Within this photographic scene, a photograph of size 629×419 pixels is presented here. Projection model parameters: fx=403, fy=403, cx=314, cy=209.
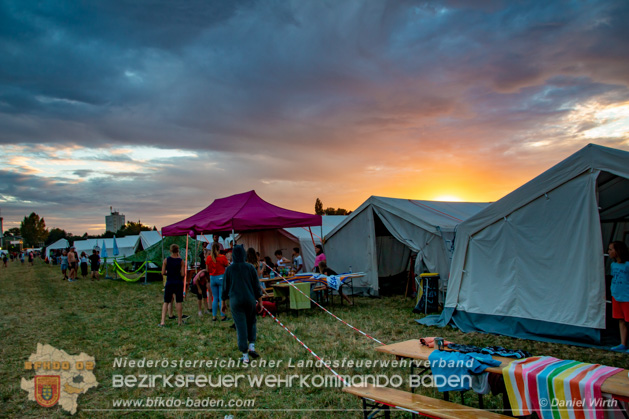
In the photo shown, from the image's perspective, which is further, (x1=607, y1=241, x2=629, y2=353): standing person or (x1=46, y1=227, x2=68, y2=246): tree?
(x1=46, y1=227, x2=68, y2=246): tree

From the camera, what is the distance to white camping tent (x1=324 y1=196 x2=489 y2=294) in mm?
10227

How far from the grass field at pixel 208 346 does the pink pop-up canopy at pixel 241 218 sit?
2.18 m

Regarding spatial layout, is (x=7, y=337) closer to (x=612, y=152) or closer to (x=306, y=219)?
(x=306, y=219)

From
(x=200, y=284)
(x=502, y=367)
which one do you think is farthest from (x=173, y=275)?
(x=502, y=367)

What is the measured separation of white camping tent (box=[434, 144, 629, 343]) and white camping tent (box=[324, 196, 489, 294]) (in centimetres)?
246

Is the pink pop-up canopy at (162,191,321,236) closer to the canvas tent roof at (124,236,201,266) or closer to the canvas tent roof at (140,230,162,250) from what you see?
the canvas tent roof at (124,236,201,266)

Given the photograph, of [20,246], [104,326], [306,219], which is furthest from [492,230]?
[20,246]

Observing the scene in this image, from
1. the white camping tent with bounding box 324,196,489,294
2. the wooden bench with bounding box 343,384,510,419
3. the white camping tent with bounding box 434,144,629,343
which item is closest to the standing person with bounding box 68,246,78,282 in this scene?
the white camping tent with bounding box 324,196,489,294

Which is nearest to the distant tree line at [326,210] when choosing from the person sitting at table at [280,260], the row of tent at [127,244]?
the row of tent at [127,244]

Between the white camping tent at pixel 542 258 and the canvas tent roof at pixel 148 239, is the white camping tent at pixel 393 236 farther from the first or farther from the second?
the canvas tent roof at pixel 148 239

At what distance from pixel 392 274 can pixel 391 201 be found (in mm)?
3219

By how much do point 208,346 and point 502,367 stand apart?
4707 mm

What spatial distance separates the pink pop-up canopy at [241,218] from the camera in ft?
33.8

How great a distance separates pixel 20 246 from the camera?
349 feet
